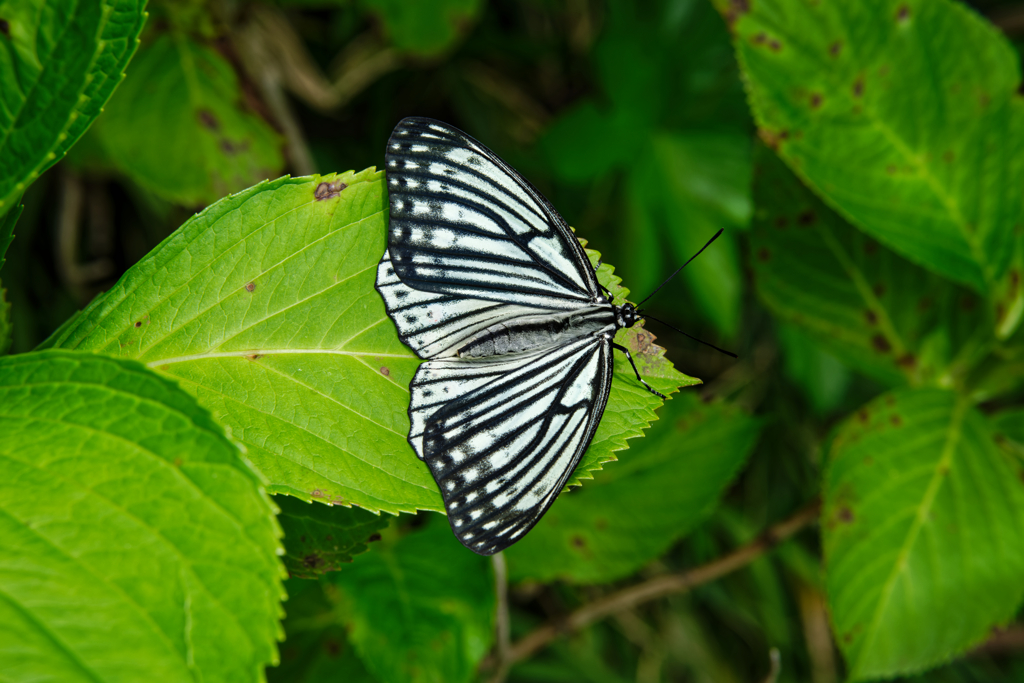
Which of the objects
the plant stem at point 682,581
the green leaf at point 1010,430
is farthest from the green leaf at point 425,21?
the green leaf at point 1010,430

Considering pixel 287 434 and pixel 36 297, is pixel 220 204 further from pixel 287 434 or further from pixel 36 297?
pixel 36 297

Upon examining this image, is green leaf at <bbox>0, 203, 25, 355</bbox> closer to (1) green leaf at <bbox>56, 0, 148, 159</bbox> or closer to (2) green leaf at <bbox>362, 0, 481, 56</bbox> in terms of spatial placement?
(1) green leaf at <bbox>56, 0, 148, 159</bbox>

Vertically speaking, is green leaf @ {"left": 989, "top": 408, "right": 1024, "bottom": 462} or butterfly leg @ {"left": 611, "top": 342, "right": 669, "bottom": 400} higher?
butterfly leg @ {"left": 611, "top": 342, "right": 669, "bottom": 400}

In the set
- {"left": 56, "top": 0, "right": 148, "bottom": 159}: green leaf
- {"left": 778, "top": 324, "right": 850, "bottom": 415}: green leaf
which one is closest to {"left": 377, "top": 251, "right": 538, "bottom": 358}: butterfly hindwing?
{"left": 56, "top": 0, "right": 148, "bottom": 159}: green leaf

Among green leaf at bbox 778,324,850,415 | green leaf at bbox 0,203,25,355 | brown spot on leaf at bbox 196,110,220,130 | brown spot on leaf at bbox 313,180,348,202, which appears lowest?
green leaf at bbox 778,324,850,415

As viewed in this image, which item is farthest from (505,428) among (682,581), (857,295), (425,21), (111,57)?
(425,21)

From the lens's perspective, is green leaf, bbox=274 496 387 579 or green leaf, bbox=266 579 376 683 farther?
green leaf, bbox=266 579 376 683
